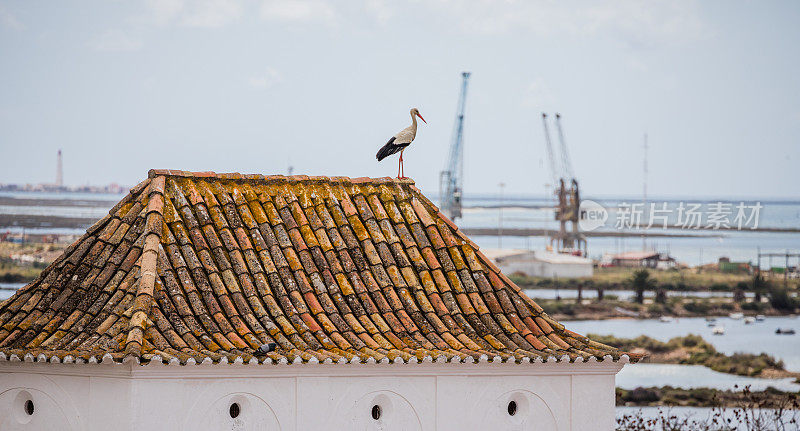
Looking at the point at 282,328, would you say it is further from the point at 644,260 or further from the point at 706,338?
the point at 644,260

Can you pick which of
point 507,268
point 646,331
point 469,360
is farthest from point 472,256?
point 507,268

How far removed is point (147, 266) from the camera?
476 inches

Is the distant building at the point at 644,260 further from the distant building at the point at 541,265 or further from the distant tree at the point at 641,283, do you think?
the distant tree at the point at 641,283

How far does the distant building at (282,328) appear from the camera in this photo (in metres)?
11.6

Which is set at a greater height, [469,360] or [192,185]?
[192,185]

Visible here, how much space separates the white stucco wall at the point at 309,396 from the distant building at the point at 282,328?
14 millimetres

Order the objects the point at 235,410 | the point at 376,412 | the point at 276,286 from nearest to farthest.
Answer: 1. the point at 235,410
2. the point at 376,412
3. the point at 276,286

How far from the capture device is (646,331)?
237 ft

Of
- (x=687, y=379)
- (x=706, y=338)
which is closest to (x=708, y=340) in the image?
(x=706, y=338)

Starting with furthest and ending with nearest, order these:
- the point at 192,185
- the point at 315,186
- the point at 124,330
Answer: the point at 315,186
the point at 192,185
the point at 124,330

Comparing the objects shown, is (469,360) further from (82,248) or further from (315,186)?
(82,248)

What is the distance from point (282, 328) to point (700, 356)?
175 feet

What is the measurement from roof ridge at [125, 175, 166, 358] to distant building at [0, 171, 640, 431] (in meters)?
0.02

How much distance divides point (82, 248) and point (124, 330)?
1.91 m
